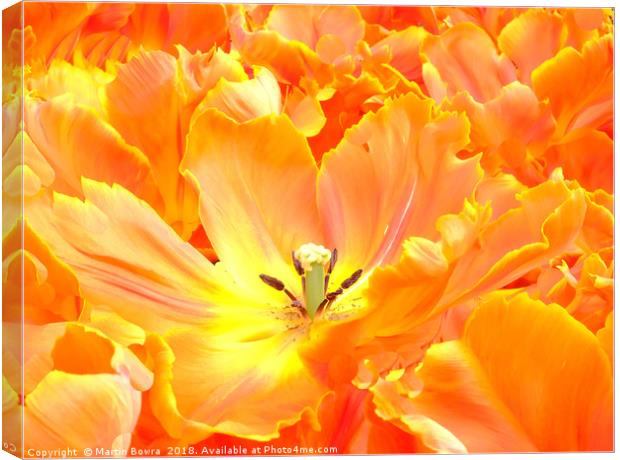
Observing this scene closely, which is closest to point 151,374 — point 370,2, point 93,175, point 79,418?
point 79,418

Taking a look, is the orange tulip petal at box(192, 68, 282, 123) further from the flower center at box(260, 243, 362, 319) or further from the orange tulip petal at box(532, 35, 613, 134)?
the orange tulip petal at box(532, 35, 613, 134)

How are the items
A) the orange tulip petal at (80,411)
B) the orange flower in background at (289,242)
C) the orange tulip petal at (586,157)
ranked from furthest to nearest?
the orange tulip petal at (586,157), the orange flower in background at (289,242), the orange tulip petal at (80,411)

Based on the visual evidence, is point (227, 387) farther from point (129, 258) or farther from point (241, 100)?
point (241, 100)

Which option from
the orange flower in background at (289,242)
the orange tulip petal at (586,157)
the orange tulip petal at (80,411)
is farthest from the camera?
the orange tulip petal at (586,157)

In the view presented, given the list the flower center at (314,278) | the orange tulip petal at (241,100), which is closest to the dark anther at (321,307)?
the flower center at (314,278)

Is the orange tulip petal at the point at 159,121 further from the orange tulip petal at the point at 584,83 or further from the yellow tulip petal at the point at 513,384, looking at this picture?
the orange tulip petal at the point at 584,83

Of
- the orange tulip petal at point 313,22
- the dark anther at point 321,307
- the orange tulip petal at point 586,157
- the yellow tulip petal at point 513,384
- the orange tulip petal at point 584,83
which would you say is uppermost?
the orange tulip petal at point 313,22

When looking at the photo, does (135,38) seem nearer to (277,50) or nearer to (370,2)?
(277,50)

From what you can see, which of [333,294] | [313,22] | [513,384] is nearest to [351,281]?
[333,294]

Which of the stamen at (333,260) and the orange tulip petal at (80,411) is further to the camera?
the stamen at (333,260)
